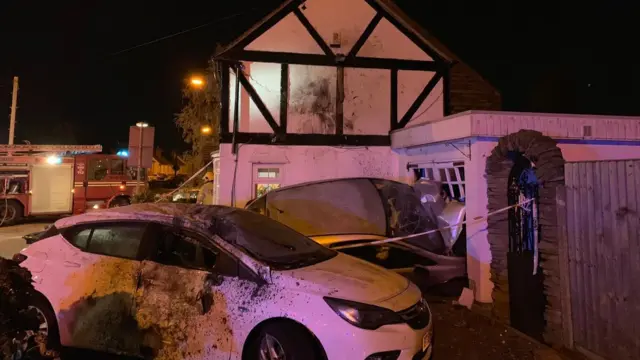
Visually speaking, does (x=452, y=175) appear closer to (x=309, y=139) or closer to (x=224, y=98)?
(x=309, y=139)

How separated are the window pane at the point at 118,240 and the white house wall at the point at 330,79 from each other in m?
5.94

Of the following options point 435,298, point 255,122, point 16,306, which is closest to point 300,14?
point 255,122

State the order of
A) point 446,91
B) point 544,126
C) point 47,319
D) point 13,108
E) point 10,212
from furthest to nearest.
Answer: point 13,108 < point 10,212 < point 446,91 < point 544,126 < point 47,319

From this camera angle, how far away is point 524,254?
5.94 m

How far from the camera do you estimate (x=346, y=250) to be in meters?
6.70

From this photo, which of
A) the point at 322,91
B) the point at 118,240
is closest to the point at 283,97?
the point at 322,91

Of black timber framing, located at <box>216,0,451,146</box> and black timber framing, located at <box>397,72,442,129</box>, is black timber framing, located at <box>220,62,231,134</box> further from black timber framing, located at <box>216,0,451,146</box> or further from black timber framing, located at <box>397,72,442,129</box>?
black timber framing, located at <box>397,72,442,129</box>

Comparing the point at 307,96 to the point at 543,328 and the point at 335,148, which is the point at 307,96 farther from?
the point at 543,328

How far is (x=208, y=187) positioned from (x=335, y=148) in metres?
4.98

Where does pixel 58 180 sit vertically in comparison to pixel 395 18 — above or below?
below

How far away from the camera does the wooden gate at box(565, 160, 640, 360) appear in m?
4.16

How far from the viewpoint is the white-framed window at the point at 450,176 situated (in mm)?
7941

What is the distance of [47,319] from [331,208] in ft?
16.4

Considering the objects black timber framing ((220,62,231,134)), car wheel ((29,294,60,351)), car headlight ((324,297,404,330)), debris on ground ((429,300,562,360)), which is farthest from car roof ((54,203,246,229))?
black timber framing ((220,62,231,134))
